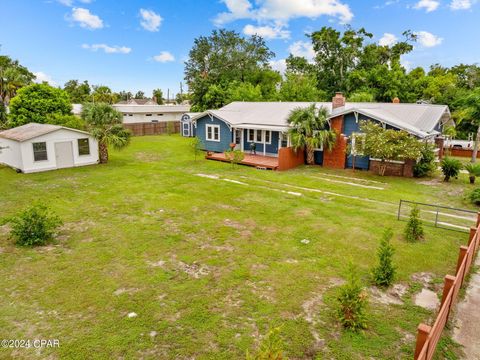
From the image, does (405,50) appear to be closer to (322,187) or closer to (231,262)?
(322,187)

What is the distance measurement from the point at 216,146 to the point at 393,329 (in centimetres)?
2214

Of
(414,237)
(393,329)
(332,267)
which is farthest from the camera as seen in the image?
(414,237)

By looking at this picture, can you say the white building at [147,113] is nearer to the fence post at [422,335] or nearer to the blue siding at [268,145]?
the blue siding at [268,145]

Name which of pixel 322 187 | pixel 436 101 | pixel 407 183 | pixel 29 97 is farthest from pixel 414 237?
pixel 436 101

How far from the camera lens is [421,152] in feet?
59.3

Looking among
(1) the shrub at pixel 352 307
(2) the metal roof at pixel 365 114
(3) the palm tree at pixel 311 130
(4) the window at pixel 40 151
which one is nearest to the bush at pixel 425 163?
(2) the metal roof at pixel 365 114

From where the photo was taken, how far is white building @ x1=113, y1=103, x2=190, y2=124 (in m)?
44.9

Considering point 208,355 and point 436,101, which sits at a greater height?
point 436,101

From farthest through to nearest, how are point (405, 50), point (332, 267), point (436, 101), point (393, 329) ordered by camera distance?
point (405, 50)
point (436, 101)
point (332, 267)
point (393, 329)

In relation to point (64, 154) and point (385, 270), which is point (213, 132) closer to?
point (64, 154)

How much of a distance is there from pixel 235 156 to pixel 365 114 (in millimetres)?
8643

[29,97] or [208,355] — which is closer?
[208,355]

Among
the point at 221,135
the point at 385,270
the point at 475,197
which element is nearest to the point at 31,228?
the point at 385,270

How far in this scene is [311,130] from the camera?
20.8m
